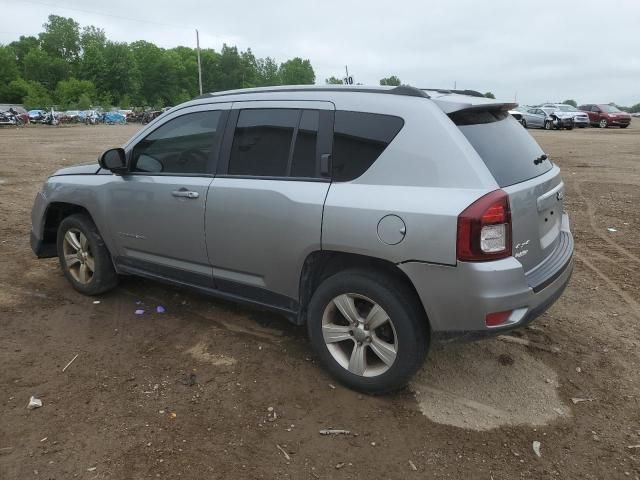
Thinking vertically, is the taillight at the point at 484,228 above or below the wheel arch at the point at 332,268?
above

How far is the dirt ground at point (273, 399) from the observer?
270 centimetres

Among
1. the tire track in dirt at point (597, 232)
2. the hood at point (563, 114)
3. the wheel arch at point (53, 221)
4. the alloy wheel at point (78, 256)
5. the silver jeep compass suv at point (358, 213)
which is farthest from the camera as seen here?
the hood at point (563, 114)

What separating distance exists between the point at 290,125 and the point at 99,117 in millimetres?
61052

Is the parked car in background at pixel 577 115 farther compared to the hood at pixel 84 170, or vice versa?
the parked car in background at pixel 577 115

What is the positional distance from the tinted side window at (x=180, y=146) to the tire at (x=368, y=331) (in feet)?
4.58

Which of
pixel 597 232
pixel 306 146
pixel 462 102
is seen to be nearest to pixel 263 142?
pixel 306 146

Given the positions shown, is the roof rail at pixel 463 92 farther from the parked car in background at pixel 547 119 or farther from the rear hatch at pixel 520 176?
the parked car in background at pixel 547 119

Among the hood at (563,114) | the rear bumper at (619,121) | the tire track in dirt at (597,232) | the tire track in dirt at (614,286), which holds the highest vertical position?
the tire track in dirt at (614,286)

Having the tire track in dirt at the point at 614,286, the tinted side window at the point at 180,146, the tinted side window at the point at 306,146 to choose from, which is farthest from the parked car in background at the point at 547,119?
the tinted side window at the point at 306,146

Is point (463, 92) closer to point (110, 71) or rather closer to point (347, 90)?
point (347, 90)

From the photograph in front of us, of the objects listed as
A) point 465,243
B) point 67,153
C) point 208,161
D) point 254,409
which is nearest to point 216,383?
point 254,409

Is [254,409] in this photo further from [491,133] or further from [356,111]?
[491,133]

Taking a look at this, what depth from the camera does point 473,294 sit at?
2771 millimetres

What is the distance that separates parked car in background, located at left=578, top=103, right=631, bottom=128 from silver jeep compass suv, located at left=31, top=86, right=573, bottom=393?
35.5 m
